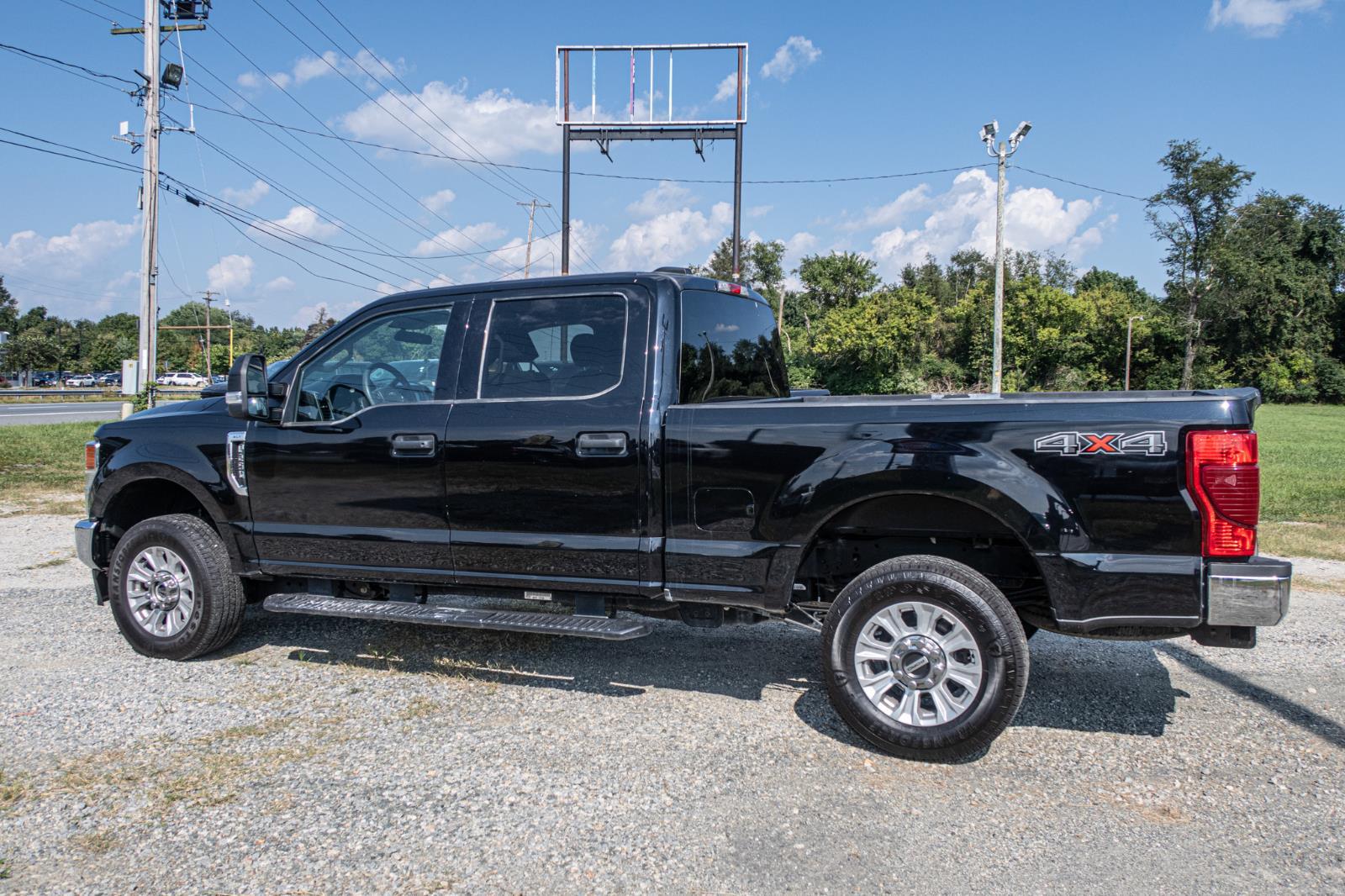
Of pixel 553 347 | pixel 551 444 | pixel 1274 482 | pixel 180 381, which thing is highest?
pixel 180 381

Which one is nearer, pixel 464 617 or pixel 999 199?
pixel 464 617

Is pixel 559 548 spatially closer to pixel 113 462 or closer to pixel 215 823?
pixel 215 823

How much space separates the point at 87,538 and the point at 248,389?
1.53 metres

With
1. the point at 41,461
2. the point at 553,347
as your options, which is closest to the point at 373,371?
the point at 553,347

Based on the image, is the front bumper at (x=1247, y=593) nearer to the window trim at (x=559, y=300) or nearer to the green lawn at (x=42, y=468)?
the window trim at (x=559, y=300)

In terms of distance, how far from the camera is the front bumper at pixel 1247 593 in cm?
335

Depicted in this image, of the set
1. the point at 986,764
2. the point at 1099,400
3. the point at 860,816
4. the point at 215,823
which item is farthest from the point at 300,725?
the point at 1099,400

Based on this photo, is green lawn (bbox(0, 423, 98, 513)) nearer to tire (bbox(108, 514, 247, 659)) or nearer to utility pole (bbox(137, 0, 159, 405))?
utility pole (bbox(137, 0, 159, 405))

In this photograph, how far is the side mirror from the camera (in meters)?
4.66

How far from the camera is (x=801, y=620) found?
14.5ft

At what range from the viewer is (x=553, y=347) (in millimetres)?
4512

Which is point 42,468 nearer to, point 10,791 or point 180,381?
point 10,791

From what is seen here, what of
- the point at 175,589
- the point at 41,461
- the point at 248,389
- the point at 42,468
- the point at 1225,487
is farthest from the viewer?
the point at 41,461

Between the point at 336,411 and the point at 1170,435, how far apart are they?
12.9 ft
